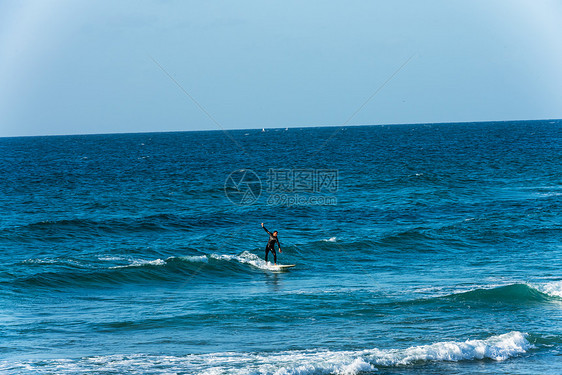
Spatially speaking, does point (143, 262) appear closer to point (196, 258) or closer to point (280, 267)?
A: point (196, 258)

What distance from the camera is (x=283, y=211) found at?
42656 millimetres

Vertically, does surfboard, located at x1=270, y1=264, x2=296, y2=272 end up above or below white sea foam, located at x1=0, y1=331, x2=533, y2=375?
above

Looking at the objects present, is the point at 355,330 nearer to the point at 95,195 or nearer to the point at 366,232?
the point at 366,232

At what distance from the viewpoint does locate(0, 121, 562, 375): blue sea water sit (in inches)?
602

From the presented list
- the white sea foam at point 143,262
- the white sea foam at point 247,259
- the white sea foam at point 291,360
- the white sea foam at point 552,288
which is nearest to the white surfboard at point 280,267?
the white sea foam at point 247,259

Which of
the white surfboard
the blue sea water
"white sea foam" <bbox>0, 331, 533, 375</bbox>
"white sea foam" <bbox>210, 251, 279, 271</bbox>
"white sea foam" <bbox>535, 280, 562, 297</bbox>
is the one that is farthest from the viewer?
"white sea foam" <bbox>210, 251, 279, 271</bbox>

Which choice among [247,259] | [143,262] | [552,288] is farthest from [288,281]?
[552,288]

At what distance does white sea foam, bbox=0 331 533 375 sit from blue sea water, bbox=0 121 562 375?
0.17ft

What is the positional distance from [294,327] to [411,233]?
16262mm

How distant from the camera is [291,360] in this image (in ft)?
48.8

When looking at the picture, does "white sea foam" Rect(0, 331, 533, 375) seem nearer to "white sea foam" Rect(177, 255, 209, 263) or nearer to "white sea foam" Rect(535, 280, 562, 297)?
"white sea foam" Rect(535, 280, 562, 297)

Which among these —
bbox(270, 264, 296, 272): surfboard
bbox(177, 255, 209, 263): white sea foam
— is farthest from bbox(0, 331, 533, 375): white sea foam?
bbox(177, 255, 209, 263): white sea foam

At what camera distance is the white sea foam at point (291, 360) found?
47.0ft

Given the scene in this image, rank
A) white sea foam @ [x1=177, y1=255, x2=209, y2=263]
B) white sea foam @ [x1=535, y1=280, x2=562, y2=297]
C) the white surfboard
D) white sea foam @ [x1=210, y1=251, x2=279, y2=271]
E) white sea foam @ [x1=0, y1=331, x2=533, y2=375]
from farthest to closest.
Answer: white sea foam @ [x1=177, y1=255, x2=209, y2=263] → white sea foam @ [x1=210, y1=251, x2=279, y2=271] → the white surfboard → white sea foam @ [x1=535, y1=280, x2=562, y2=297] → white sea foam @ [x1=0, y1=331, x2=533, y2=375]
